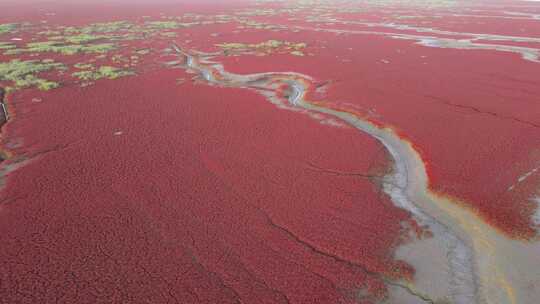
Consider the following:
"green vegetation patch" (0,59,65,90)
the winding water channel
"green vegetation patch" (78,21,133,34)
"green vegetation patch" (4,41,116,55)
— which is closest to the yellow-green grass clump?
"green vegetation patch" (4,41,116,55)

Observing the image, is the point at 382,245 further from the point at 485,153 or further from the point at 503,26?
the point at 503,26

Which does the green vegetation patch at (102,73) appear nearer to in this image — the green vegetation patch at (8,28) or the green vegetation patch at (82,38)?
the green vegetation patch at (82,38)

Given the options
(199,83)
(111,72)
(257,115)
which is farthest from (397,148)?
(111,72)

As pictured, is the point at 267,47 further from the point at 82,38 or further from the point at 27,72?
the point at 82,38

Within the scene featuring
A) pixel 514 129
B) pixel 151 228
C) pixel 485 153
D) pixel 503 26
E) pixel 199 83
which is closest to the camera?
pixel 151 228

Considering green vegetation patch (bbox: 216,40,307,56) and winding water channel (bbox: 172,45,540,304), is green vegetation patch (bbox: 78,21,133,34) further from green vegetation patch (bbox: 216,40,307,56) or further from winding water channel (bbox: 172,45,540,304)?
winding water channel (bbox: 172,45,540,304)

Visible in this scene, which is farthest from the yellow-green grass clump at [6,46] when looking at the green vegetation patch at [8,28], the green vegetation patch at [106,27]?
the green vegetation patch at [8,28]
